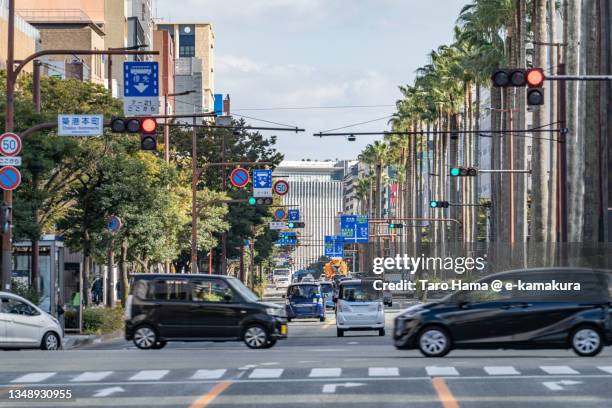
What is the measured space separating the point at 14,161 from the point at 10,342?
17.9 feet

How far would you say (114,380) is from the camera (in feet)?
66.3

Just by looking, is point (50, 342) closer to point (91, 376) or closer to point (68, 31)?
point (91, 376)

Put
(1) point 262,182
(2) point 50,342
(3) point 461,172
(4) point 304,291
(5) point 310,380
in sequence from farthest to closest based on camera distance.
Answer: (1) point 262,182 < (4) point 304,291 < (3) point 461,172 < (2) point 50,342 < (5) point 310,380

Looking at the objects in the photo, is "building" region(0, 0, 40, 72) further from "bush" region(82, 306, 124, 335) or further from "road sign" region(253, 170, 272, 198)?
"bush" region(82, 306, 124, 335)

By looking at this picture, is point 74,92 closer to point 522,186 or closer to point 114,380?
point 522,186

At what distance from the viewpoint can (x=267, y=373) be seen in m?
21.0

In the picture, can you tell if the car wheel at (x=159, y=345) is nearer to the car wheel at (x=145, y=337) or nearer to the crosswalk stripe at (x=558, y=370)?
the car wheel at (x=145, y=337)

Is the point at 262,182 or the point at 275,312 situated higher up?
the point at 262,182

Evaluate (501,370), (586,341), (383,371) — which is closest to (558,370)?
(501,370)

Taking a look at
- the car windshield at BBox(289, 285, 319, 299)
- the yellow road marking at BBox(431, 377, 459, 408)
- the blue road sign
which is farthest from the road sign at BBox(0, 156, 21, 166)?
the car windshield at BBox(289, 285, 319, 299)

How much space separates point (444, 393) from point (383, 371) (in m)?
4.15

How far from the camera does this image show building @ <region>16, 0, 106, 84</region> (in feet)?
344

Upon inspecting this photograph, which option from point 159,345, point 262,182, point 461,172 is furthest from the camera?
point 262,182

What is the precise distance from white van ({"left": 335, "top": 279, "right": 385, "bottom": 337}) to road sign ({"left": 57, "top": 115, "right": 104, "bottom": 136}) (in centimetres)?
1221
